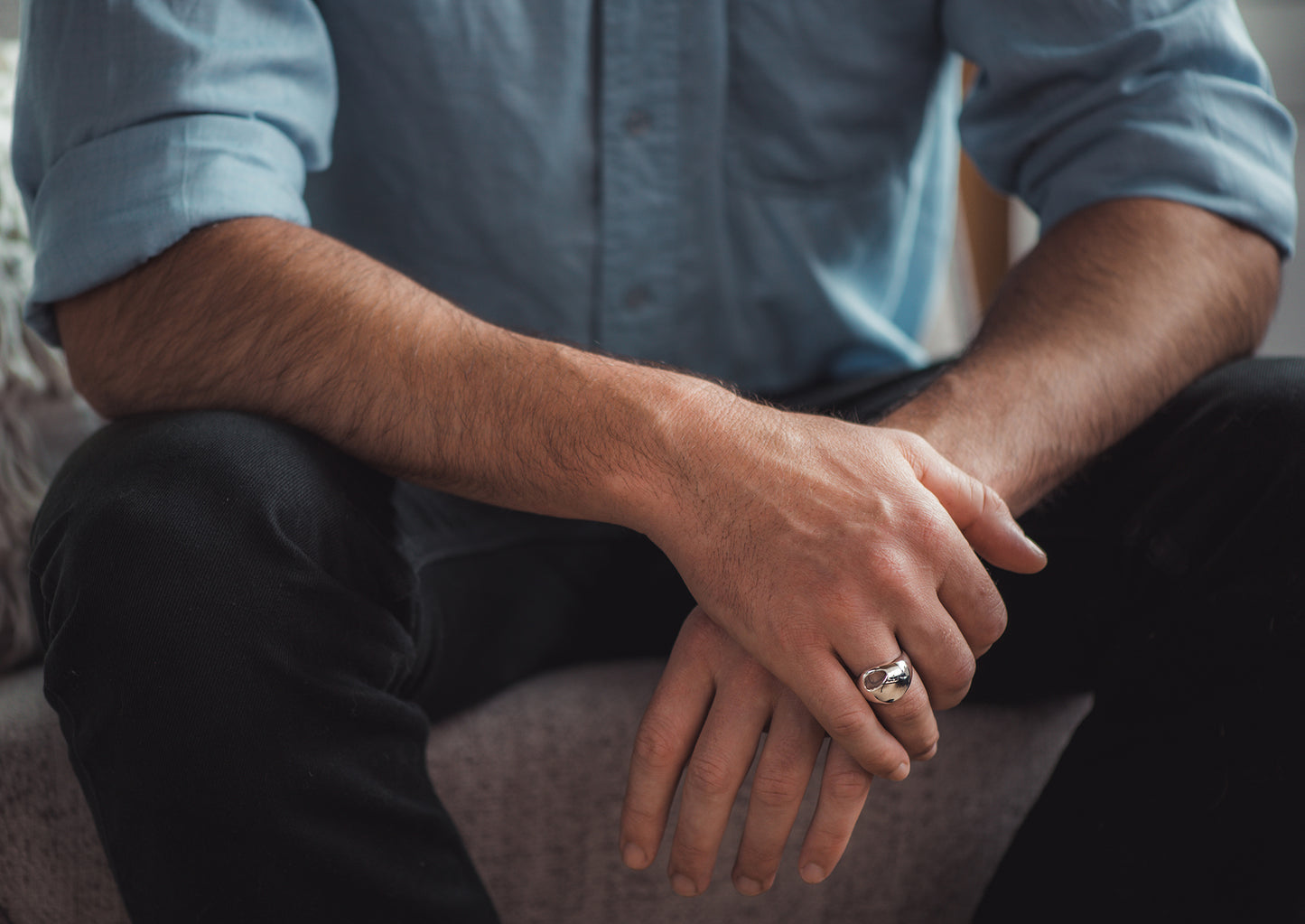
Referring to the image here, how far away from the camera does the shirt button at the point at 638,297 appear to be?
31.5 inches

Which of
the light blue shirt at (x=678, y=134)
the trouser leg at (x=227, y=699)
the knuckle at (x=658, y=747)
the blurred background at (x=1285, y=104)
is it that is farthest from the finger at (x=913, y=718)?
the blurred background at (x=1285, y=104)

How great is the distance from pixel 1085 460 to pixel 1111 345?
82 millimetres

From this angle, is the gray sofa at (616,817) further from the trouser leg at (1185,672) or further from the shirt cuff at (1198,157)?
the shirt cuff at (1198,157)

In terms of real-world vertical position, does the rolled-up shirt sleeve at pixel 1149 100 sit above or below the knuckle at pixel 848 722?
above

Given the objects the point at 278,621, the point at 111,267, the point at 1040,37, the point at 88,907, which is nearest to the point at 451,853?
the point at 278,621

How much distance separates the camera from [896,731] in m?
0.50

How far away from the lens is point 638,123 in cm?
77

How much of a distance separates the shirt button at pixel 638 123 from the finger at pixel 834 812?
20.0 inches

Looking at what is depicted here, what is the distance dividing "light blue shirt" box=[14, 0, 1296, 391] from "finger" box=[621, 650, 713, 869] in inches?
14.8

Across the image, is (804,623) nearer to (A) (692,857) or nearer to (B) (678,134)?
(A) (692,857)

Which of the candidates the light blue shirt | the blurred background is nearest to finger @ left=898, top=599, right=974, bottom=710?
the light blue shirt

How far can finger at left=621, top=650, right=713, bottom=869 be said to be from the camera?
0.51 meters

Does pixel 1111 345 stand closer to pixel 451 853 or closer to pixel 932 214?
pixel 932 214

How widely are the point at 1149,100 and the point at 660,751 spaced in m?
0.62
